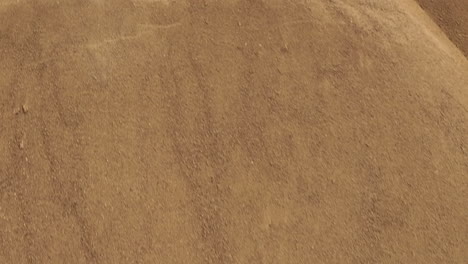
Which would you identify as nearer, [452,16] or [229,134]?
[229,134]

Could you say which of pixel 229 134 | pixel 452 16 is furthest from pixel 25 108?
pixel 452 16

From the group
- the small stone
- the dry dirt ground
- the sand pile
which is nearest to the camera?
the dry dirt ground

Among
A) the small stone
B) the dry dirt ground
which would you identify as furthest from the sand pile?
the small stone

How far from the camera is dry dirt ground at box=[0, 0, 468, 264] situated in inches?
63.8

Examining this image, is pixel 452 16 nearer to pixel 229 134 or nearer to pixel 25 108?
pixel 229 134

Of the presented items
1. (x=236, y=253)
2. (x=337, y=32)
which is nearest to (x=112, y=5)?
(x=337, y=32)

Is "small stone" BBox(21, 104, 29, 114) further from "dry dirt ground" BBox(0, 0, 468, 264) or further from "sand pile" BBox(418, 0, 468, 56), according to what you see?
"sand pile" BBox(418, 0, 468, 56)

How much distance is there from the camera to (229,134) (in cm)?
179

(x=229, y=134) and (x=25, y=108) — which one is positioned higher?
(x=229, y=134)

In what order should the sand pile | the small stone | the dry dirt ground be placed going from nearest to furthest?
the dry dirt ground, the small stone, the sand pile

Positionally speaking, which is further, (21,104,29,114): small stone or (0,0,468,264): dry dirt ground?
(21,104,29,114): small stone

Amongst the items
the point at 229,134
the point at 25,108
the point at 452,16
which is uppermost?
the point at 452,16

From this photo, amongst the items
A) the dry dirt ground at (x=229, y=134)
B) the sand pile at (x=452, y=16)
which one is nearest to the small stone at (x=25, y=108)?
the dry dirt ground at (x=229, y=134)

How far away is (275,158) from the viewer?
1749 millimetres
